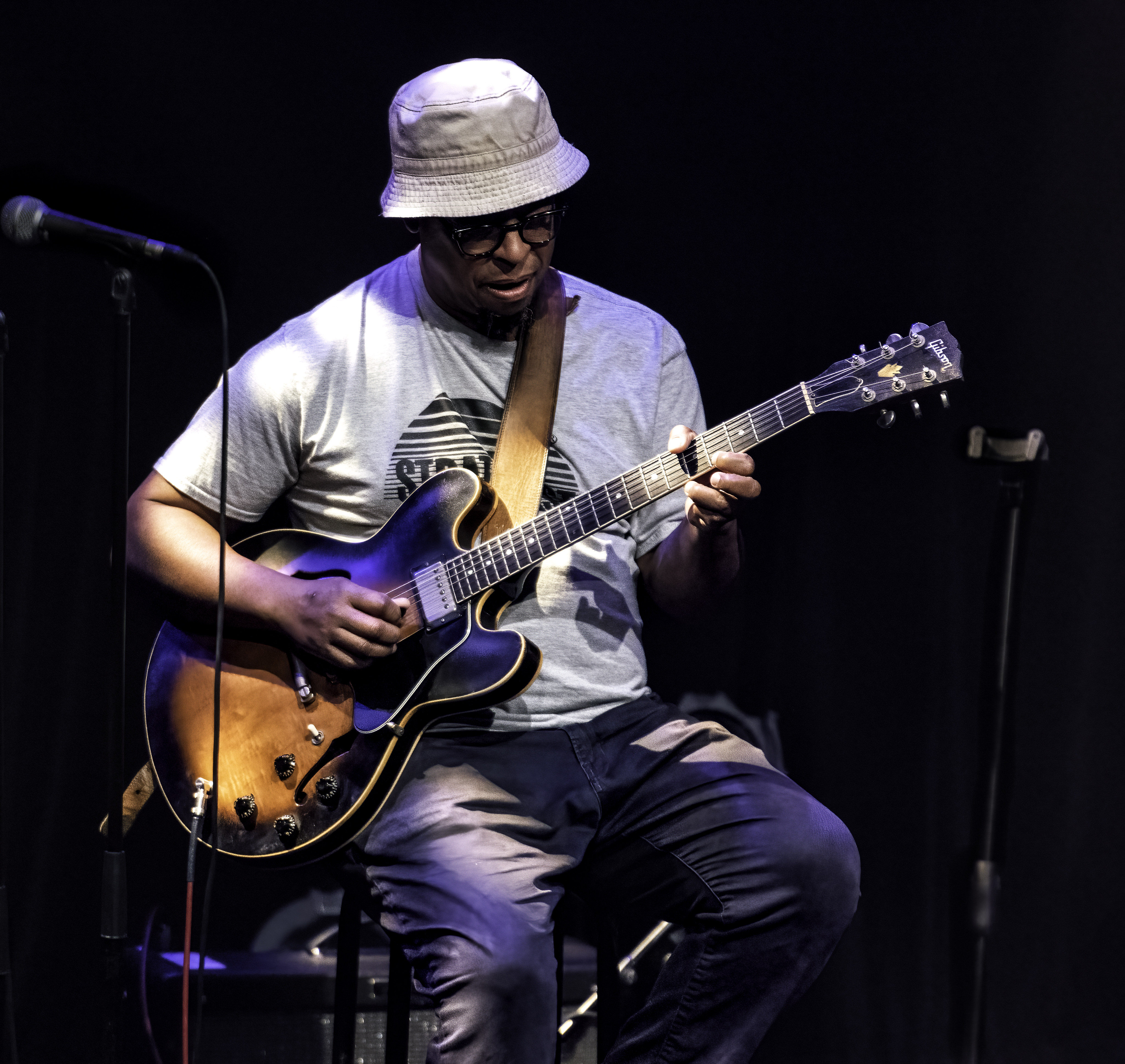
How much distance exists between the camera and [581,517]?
226 centimetres

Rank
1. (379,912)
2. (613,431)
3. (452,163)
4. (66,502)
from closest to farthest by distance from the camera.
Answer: (379,912) → (452,163) → (613,431) → (66,502)

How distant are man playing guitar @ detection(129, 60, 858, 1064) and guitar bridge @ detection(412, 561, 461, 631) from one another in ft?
0.21

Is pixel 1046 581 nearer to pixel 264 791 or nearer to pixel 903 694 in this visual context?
pixel 903 694

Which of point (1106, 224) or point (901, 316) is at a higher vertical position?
point (1106, 224)

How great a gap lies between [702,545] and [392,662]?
588 millimetres

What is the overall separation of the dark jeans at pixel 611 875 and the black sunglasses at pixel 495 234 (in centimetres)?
87

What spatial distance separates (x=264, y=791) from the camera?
2.21 m

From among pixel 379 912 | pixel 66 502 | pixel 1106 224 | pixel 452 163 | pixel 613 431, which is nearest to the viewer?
pixel 379 912

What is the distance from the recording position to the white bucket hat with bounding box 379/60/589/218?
230 cm

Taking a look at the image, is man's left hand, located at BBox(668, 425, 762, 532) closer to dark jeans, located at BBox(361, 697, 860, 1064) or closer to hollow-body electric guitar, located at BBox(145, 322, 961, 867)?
hollow-body electric guitar, located at BBox(145, 322, 961, 867)

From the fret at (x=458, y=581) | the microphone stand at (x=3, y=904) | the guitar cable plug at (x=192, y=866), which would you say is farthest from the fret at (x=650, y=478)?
the microphone stand at (x=3, y=904)

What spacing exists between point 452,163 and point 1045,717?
196 centimetres

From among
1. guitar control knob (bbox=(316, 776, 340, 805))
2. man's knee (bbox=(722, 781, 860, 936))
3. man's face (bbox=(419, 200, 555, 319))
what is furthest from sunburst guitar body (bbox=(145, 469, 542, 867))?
man's knee (bbox=(722, 781, 860, 936))

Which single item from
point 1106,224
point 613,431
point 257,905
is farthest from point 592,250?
point 257,905
